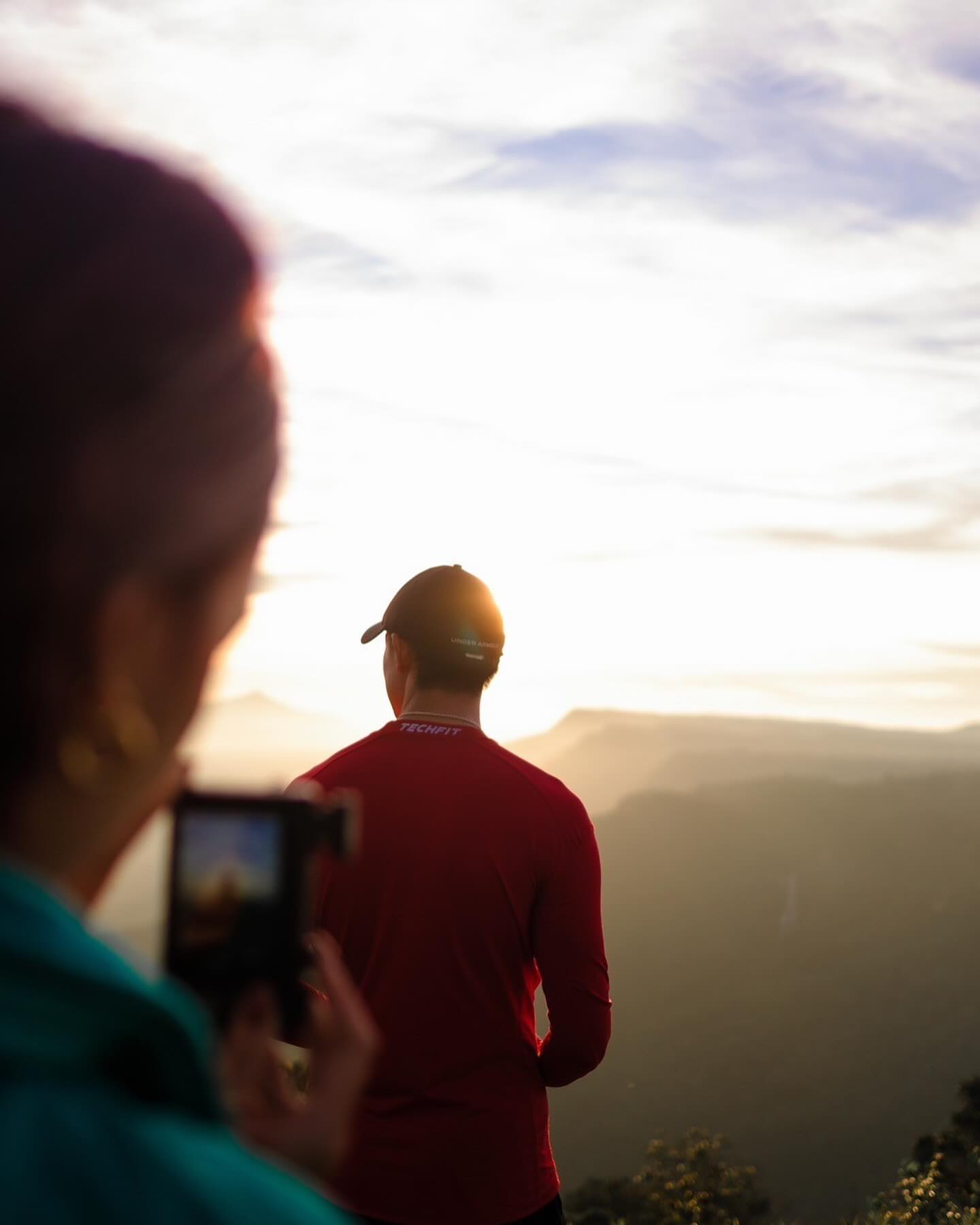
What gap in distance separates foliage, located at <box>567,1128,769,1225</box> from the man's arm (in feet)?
67.2

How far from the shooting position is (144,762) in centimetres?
80

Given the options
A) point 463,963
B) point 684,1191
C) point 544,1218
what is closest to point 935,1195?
Answer: point 544,1218

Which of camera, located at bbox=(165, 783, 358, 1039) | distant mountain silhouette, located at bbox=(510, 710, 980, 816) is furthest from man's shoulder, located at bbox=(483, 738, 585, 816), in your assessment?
distant mountain silhouette, located at bbox=(510, 710, 980, 816)

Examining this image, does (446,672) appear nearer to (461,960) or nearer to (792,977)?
(461,960)

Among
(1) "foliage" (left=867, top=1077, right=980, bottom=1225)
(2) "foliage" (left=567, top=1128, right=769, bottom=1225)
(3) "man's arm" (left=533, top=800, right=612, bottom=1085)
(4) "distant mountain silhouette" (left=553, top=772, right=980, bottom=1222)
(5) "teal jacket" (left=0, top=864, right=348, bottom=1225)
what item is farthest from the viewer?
(4) "distant mountain silhouette" (left=553, top=772, right=980, bottom=1222)

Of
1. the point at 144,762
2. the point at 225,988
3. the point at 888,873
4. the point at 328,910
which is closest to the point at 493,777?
the point at 328,910

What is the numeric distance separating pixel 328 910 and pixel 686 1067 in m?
108

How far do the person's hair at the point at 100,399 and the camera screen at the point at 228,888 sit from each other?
0.31 metres

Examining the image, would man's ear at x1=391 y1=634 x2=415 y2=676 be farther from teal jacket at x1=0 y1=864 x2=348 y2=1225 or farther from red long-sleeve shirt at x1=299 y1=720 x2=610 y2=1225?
teal jacket at x1=0 y1=864 x2=348 y2=1225

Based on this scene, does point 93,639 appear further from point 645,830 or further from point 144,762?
point 645,830

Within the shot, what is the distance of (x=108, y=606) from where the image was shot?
2.34 feet

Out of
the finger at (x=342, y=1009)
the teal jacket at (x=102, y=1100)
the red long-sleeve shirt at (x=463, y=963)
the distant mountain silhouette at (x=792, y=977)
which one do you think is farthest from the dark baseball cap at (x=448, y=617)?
the distant mountain silhouette at (x=792, y=977)

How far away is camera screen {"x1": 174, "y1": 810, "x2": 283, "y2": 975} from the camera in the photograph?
1.01 meters

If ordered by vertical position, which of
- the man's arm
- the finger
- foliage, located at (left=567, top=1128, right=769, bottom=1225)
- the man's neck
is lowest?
foliage, located at (left=567, top=1128, right=769, bottom=1225)
